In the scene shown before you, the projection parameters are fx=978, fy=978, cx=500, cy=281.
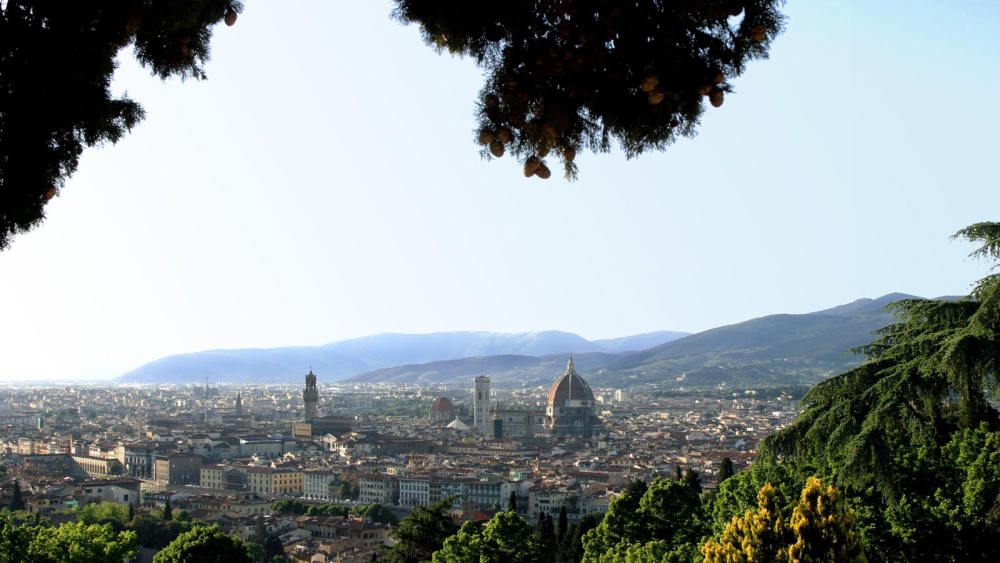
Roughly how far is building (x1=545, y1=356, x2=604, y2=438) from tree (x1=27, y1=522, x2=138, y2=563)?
5475cm

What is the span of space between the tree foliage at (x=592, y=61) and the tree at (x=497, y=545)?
37.3 ft

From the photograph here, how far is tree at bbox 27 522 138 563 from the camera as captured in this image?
49.8ft

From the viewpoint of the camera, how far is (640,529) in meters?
13.3

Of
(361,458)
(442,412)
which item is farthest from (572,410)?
(361,458)

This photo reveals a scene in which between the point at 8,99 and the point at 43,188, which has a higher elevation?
the point at 8,99

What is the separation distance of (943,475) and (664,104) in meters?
8.07

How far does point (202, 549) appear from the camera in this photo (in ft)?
56.3

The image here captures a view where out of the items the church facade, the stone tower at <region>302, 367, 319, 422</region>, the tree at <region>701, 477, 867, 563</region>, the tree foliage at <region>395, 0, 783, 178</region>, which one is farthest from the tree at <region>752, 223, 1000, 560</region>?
the stone tower at <region>302, 367, 319, 422</region>

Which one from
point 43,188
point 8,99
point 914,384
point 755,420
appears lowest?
point 755,420

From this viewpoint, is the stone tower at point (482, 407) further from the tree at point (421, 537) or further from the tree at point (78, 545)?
the tree at point (421, 537)

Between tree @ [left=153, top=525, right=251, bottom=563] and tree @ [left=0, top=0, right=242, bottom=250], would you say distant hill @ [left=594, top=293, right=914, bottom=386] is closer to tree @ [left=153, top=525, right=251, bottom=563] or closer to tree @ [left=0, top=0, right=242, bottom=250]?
tree @ [left=153, top=525, right=251, bottom=563]

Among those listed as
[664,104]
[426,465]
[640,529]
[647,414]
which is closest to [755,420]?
[647,414]

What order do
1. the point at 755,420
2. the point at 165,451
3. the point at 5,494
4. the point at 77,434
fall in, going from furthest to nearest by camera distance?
the point at 755,420, the point at 77,434, the point at 165,451, the point at 5,494

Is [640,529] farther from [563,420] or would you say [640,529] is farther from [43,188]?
[563,420]
